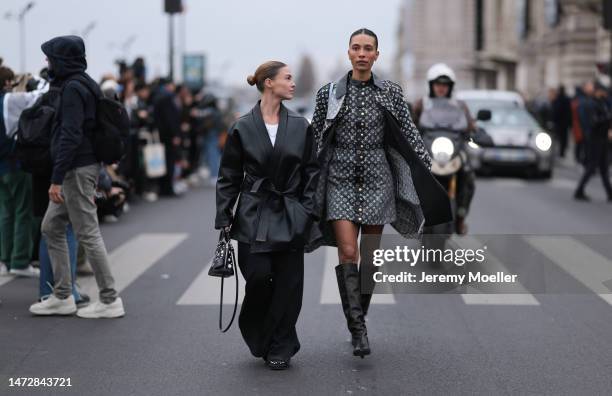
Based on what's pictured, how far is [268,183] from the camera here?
6.22 meters

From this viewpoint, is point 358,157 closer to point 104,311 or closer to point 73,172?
point 73,172

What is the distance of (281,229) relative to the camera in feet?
20.3

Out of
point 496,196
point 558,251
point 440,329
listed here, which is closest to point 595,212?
point 496,196

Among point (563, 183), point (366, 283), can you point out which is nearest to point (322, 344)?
point (366, 283)

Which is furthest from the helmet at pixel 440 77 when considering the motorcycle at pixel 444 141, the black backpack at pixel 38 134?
the black backpack at pixel 38 134

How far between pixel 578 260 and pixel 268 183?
5.10 meters

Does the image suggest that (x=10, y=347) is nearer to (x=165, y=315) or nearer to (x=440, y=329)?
(x=165, y=315)

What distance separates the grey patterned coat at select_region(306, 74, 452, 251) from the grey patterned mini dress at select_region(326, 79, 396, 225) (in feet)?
0.15

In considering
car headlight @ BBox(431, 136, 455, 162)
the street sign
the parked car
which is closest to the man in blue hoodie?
car headlight @ BBox(431, 136, 455, 162)

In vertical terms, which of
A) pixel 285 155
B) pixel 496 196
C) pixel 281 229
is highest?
pixel 285 155

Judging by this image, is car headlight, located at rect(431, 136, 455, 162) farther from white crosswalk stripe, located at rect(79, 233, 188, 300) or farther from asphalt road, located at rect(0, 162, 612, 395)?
white crosswalk stripe, located at rect(79, 233, 188, 300)

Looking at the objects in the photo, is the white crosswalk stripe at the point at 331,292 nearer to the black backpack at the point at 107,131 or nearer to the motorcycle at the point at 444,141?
the motorcycle at the point at 444,141

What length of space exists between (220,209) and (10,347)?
5.96 feet

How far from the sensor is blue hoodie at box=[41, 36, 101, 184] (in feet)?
24.4
